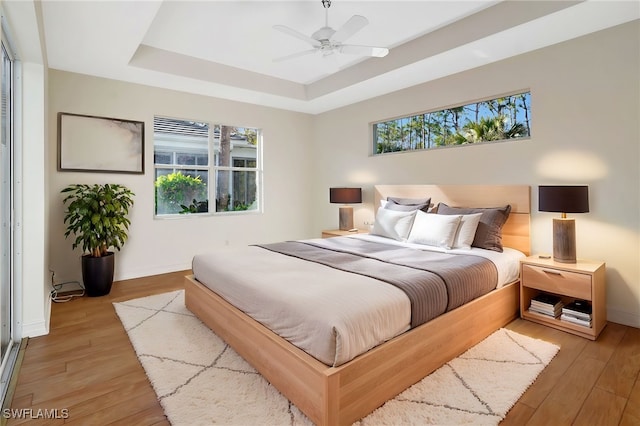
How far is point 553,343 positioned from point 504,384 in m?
0.88

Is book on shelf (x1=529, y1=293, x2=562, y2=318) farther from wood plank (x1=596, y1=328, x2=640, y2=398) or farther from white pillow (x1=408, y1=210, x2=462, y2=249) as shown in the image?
white pillow (x1=408, y1=210, x2=462, y2=249)

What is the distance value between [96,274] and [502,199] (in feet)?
14.6

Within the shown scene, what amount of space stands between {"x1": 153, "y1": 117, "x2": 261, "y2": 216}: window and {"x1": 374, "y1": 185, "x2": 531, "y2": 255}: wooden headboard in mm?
2772

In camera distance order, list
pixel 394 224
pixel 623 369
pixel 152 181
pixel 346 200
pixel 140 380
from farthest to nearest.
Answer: pixel 346 200 → pixel 152 181 → pixel 394 224 → pixel 623 369 → pixel 140 380

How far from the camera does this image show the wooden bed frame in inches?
63.8

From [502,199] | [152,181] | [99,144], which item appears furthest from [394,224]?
[99,144]

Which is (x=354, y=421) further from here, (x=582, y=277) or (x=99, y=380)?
(x=582, y=277)

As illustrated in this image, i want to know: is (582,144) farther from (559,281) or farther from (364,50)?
(364,50)

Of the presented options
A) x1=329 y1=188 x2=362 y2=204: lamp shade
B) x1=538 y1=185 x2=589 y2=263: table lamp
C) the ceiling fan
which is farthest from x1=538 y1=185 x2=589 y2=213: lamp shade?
x1=329 y1=188 x2=362 y2=204: lamp shade

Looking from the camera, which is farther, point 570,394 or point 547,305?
point 547,305

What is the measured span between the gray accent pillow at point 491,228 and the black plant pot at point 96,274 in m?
3.90

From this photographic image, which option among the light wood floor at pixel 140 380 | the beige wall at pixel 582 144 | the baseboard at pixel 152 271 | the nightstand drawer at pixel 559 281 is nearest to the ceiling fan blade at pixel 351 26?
the beige wall at pixel 582 144

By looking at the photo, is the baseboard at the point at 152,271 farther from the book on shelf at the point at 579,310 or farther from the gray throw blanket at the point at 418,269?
the book on shelf at the point at 579,310

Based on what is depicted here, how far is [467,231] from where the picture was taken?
131 inches
